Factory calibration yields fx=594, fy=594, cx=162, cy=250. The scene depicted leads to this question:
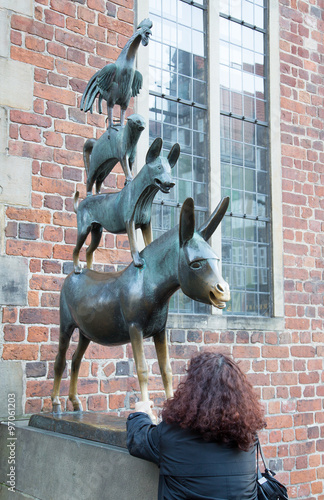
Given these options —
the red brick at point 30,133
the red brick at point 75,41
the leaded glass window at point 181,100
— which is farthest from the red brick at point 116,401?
the red brick at point 75,41

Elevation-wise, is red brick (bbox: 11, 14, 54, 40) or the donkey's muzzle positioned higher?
red brick (bbox: 11, 14, 54, 40)

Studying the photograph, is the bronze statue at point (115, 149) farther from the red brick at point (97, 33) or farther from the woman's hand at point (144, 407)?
the red brick at point (97, 33)

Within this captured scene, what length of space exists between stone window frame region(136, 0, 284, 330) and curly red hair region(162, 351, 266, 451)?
3357 mm

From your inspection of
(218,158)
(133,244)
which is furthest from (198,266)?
(218,158)

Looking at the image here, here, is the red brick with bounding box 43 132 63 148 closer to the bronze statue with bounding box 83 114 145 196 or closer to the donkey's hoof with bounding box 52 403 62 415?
the bronze statue with bounding box 83 114 145 196

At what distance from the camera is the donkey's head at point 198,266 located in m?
2.46

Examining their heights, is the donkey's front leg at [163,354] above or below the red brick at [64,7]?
below

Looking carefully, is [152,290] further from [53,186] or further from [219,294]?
[53,186]

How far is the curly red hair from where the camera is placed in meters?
2.03

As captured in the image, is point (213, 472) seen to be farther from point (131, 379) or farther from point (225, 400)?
point (131, 379)

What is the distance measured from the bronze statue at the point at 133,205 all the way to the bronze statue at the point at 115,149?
0.53ft

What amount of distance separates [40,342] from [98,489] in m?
2.06

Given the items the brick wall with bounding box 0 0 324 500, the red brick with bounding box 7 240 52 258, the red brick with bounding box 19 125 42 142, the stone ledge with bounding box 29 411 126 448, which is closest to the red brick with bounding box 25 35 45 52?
the brick wall with bounding box 0 0 324 500

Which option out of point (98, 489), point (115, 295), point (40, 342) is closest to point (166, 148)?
point (40, 342)
